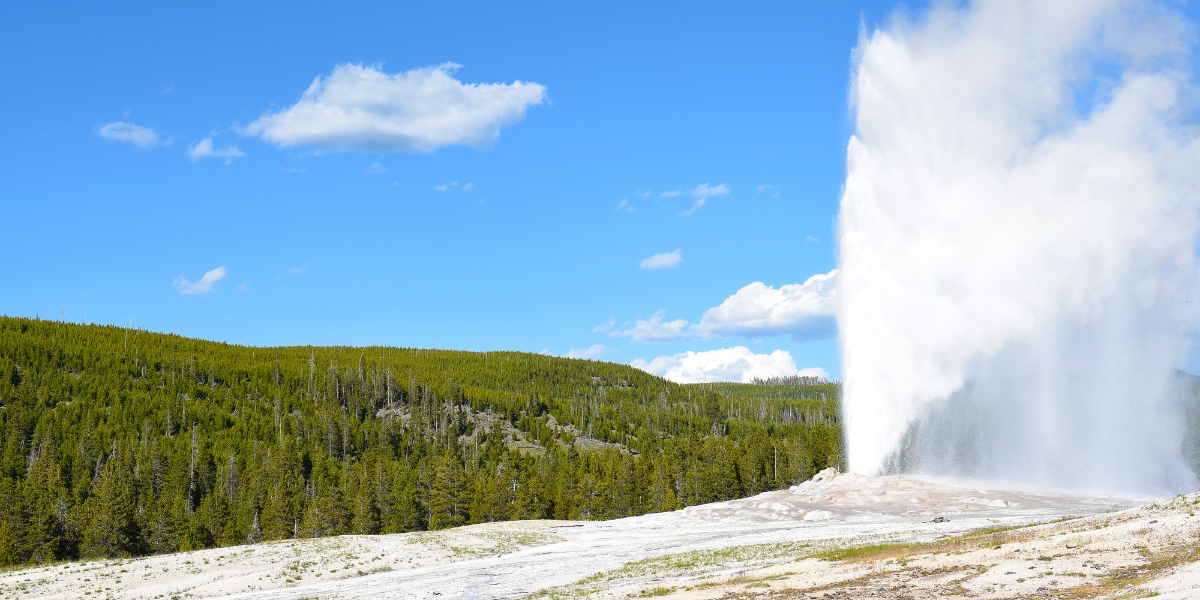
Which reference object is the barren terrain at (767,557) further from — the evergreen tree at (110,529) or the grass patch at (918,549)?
the evergreen tree at (110,529)

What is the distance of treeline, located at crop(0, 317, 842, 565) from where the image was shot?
83312 millimetres

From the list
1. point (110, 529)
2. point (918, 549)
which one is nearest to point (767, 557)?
point (918, 549)

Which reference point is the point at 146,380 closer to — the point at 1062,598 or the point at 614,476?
the point at 614,476

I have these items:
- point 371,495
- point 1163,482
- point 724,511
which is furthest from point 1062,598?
point 371,495

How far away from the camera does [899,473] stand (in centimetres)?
7575

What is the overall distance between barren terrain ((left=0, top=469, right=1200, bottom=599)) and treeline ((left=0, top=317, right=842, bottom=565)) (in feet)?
85.6

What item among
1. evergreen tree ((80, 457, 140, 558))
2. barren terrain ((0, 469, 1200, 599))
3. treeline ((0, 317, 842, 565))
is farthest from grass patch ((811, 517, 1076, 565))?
evergreen tree ((80, 457, 140, 558))

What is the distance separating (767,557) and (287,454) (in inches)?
3924

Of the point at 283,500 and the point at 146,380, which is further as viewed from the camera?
the point at 146,380

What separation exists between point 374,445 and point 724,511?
328 ft

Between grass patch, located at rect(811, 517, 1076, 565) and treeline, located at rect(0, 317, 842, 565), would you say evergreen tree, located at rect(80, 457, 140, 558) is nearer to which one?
treeline, located at rect(0, 317, 842, 565)

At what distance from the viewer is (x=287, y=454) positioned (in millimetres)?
121250

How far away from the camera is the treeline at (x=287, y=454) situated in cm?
8331

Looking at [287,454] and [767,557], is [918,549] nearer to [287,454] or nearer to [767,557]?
[767,557]
